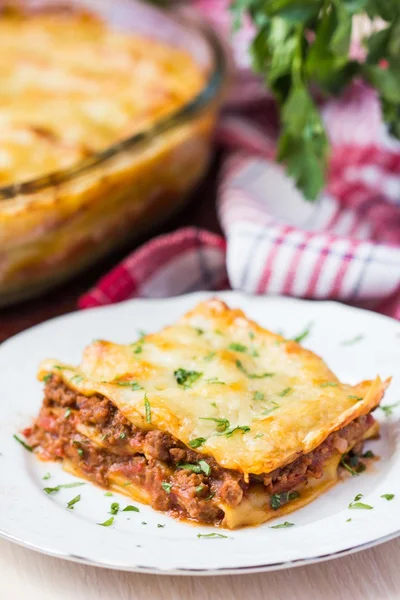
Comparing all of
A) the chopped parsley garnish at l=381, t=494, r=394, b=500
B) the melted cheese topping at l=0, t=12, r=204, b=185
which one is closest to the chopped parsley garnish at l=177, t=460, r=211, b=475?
the chopped parsley garnish at l=381, t=494, r=394, b=500

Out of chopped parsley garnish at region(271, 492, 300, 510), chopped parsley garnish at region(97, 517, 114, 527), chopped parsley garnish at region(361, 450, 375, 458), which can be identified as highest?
chopped parsley garnish at region(271, 492, 300, 510)

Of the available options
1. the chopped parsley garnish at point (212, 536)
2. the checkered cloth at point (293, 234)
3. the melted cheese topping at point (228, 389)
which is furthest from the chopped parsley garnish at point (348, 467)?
the checkered cloth at point (293, 234)

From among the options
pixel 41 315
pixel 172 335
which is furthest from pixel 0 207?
pixel 172 335

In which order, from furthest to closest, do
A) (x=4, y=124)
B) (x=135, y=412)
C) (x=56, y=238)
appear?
(x=4, y=124)
(x=56, y=238)
(x=135, y=412)

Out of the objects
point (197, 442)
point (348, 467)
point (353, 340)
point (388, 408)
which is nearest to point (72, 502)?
point (197, 442)

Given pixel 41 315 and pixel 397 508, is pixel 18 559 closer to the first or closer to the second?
pixel 397 508

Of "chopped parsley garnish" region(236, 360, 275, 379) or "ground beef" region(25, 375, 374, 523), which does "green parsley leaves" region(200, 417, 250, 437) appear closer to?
"ground beef" region(25, 375, 374, 523)

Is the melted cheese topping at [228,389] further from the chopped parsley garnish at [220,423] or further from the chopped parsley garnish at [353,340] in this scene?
the chopped parsley garnish at [353,340]
